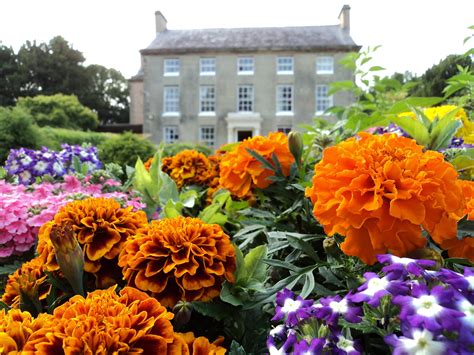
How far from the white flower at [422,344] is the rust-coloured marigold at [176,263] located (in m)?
0.42

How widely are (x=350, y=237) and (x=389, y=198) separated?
104 mm

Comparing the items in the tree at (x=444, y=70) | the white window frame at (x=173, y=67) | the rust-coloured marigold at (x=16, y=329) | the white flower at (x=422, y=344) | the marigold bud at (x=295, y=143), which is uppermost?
the white window frame at (x=173, y=67)

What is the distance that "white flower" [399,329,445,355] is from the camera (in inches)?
20.4

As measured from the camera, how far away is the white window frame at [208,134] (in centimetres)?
2250

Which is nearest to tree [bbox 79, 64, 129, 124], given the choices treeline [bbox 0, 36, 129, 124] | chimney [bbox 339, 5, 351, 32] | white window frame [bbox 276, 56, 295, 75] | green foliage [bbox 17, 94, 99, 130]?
treeline [bbox 0, 36, 129, 124]

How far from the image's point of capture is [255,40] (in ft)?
74.0

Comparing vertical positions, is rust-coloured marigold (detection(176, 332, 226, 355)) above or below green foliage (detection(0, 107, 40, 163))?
below

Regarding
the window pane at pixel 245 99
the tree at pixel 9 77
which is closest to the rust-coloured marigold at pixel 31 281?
the window pane at pixel 245 99

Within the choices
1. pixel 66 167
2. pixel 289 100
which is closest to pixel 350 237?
pixel 66 167

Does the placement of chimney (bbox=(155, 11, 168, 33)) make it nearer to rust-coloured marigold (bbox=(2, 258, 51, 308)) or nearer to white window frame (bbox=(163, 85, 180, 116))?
white window frame (bbox=(163, 85, 180, 116))

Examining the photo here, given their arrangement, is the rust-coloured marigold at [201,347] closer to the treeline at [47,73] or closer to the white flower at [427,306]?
the white flower at [427,306]

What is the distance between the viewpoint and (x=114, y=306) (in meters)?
0.67

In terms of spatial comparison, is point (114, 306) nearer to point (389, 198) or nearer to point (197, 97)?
point (389, 198)

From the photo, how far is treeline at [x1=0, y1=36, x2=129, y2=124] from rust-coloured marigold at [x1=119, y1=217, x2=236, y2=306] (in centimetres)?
3420
